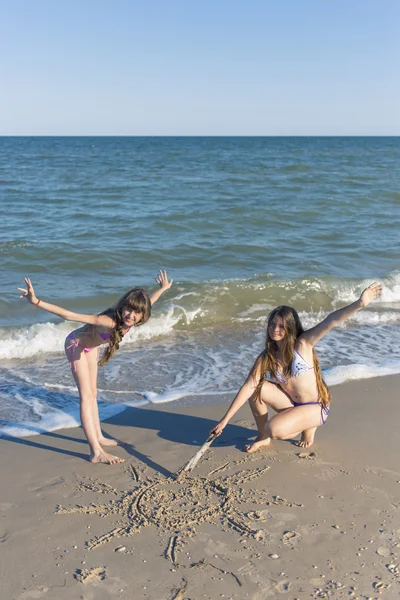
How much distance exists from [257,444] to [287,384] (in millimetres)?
457

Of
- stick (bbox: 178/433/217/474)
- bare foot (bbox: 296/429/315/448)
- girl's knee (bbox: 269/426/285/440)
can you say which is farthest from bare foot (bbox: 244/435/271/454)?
stick (bbox: 178/433/217/474)

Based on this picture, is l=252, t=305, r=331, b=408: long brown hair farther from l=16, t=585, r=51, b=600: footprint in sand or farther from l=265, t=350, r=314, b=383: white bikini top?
l=16, t=585, r=51, b=600: footprint in sand

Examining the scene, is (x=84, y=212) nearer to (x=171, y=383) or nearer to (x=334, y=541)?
(x=171, y=383)

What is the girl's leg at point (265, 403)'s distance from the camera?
4.36m

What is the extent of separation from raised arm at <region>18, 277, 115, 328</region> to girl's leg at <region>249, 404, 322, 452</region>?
126 cm

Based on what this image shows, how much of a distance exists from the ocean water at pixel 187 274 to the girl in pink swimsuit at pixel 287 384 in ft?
4.04

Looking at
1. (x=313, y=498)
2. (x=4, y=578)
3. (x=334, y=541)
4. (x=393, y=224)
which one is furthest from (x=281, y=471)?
(x=393, y=224)

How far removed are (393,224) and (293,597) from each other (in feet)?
44.0

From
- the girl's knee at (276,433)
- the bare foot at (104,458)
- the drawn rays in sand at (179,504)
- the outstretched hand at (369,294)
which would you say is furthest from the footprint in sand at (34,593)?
the outstretched hand at (369,294)

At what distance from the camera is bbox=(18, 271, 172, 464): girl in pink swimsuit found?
13.9 feet

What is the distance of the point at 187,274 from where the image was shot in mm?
10500

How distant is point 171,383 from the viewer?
591cm

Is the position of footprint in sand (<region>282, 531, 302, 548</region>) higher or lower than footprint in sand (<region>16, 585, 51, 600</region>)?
higher

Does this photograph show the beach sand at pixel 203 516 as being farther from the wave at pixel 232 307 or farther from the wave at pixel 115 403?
the wave at pixel 232 307
